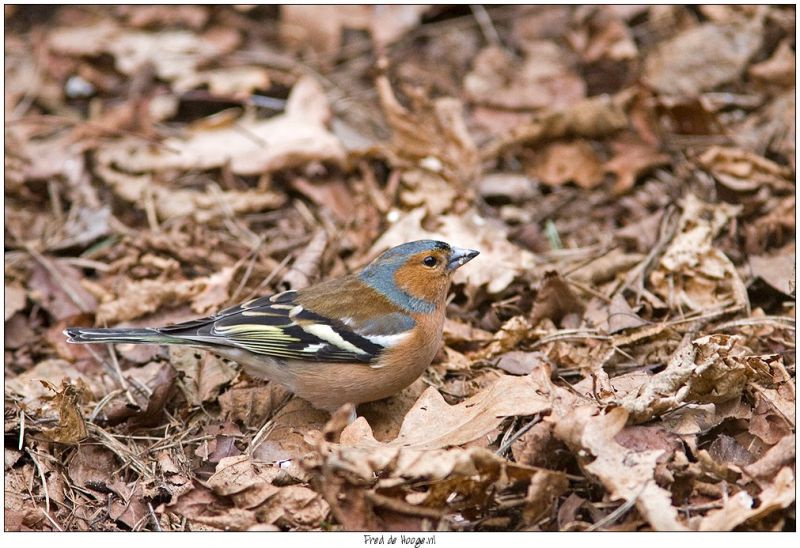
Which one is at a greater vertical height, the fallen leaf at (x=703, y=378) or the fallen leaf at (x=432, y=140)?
the fallen leaf at (x=703, y=378)

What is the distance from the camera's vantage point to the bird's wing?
167 inches

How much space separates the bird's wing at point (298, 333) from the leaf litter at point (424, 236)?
0.42m

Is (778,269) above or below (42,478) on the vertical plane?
above

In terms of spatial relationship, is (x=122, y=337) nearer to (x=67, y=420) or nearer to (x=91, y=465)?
(x=67, y=420)

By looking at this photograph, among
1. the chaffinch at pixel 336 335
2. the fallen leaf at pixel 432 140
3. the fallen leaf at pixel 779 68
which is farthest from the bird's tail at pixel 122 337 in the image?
the fallen leaf at pixel 779 68

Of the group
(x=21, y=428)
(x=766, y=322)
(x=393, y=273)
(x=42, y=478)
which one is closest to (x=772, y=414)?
(x=766, y=322)

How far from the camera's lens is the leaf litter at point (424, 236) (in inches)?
136

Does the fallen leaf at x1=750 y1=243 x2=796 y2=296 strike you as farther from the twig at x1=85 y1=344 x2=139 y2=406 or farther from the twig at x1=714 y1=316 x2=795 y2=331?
the twig at x1=85 y1=344 x2=139 y2=406

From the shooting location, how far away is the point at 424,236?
5.49 meters

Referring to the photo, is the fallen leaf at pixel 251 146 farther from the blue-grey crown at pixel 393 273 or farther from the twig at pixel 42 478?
the twig at pixel 42 478

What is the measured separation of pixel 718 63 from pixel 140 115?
4783mm

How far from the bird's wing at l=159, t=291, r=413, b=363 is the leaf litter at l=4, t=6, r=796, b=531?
0.42 meters

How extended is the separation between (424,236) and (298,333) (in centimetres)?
150

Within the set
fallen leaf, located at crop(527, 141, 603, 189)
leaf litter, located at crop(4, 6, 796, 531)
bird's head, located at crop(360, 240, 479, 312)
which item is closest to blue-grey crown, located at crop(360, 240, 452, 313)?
bird's head, located at crop(360, 240, 479, 312)
